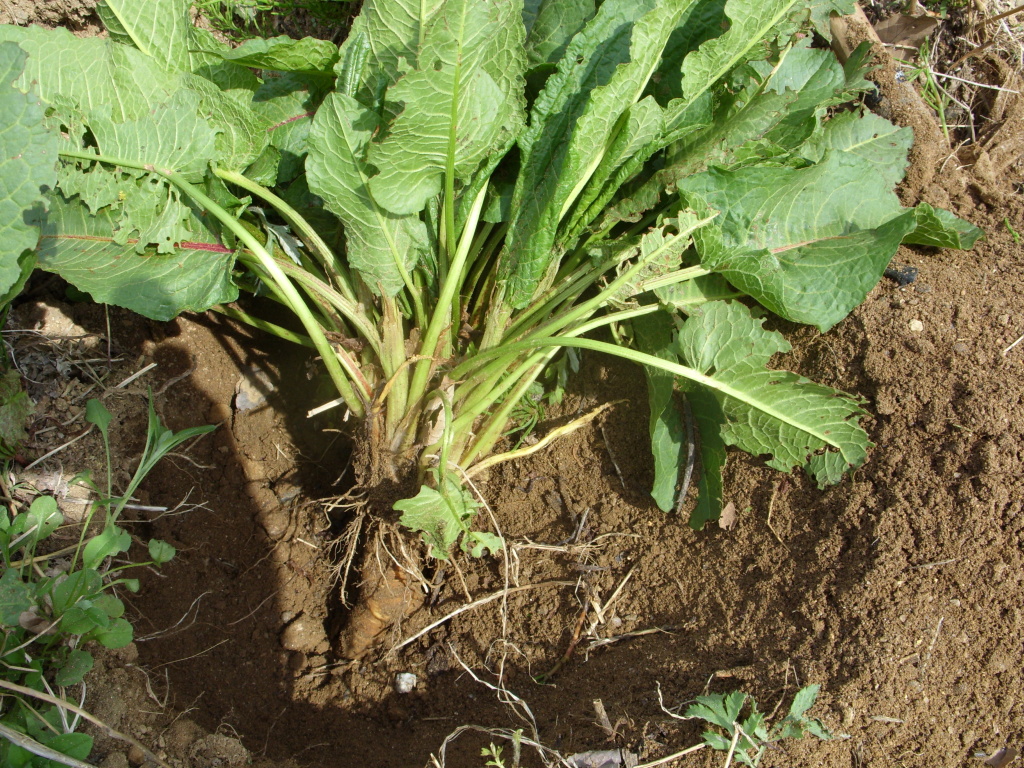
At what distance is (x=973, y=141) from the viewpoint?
2.21 meters

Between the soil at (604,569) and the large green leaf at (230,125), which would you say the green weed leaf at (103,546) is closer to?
the soil at (604,569)

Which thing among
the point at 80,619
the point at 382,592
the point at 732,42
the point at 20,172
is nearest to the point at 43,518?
the point at 80,619

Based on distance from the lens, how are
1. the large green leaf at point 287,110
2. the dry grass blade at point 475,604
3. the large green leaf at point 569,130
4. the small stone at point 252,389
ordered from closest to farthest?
the large green leaf at point 569,130 < the large green leaf at point 287,110 < the dry grass blade at point 475,604 < the small stone at point 252,389

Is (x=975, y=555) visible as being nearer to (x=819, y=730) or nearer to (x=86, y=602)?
(x=819, y=730)

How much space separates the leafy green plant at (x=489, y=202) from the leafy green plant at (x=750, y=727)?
0.50m

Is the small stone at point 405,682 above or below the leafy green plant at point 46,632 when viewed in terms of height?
below

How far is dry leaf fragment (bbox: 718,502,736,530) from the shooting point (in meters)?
1.79

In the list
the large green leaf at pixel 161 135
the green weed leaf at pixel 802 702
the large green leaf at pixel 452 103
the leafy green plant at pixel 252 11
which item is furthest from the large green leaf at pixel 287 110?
the green weed leaf at pixel 802 702

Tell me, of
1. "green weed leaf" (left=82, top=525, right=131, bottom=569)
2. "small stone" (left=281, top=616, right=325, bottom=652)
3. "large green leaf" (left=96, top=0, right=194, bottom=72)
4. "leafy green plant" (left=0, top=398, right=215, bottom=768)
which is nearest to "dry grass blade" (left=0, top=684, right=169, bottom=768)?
"leafy green plant" (left=0, top=398, right=215, bottom=768)

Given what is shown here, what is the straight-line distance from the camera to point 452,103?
1445 millimetres

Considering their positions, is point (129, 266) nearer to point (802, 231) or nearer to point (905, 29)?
point (802, 231)

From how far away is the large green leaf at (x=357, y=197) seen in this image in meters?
1.54

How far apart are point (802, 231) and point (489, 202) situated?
76 cm

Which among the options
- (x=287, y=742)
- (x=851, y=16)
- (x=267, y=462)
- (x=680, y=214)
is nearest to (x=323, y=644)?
(x=287, y=742)
